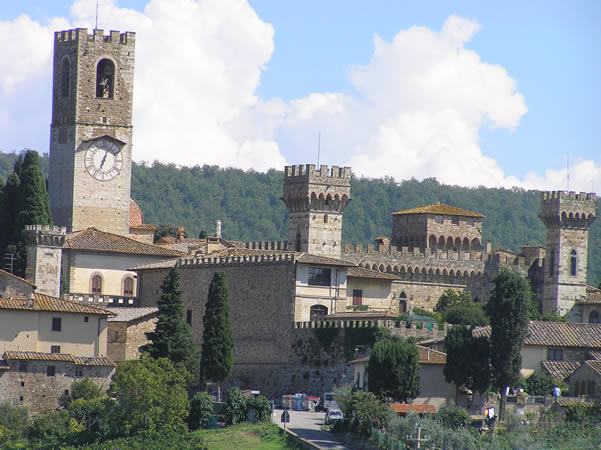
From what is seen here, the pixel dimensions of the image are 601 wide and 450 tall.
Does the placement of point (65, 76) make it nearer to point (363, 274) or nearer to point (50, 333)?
point (363, 274)

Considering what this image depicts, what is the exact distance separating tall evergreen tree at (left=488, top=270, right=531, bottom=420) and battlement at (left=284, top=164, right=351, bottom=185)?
2537 centimetres

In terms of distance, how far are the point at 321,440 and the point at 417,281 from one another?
40.4 metres

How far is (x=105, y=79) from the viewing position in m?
108

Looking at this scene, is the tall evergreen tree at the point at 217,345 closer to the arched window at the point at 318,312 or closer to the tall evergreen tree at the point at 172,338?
the tall evergreen tree at the point at 172,338

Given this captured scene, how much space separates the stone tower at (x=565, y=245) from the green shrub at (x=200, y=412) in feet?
127

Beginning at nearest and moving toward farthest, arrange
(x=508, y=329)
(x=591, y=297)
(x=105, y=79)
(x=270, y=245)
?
(x=508, y=329)
(x=270, y=245)
(x=105, y=79)
(x=591, y=297)

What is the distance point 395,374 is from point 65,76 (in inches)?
1574

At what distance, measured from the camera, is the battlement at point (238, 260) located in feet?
294

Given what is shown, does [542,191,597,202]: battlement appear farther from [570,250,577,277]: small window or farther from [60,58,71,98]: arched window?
[60,58,71,98]: arched window

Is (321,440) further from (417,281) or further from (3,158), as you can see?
(3,158)

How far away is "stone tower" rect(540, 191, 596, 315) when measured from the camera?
111 metres

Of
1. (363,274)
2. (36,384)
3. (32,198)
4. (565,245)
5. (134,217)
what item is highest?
(32,198)

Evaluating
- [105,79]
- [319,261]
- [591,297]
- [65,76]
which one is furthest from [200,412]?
[591,297]

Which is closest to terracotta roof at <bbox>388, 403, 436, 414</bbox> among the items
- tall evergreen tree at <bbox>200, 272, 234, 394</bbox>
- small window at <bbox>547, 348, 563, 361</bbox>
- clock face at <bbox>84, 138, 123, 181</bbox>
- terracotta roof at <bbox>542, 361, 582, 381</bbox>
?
terracotta roof at <bbox>542, 361, 582, 381</bbox>
